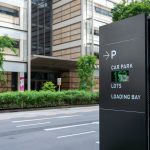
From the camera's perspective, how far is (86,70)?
3850cm

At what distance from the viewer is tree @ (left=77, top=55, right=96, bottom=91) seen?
125 ft

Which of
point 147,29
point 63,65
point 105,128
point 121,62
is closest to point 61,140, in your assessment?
point 105,128

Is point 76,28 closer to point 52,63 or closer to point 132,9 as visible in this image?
point 52,63

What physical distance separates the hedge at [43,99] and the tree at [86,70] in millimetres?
3571

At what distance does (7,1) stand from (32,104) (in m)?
12.7

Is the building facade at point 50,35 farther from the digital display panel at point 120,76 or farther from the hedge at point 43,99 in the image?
the digital display panel at point 120,76

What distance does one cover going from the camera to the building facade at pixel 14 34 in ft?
116

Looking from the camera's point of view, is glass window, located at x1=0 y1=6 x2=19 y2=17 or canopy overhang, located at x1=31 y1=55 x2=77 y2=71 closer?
canopy overhang, located at x1=31 y1=55 x2=77 y2=71

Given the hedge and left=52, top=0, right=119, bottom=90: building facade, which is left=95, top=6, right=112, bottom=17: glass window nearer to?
left=52, top=0, right=119, bottom=90: building facade

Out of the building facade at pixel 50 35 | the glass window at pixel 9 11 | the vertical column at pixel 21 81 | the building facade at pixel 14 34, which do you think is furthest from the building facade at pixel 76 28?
the glass window at pixel 9 11

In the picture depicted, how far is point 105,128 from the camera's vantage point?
6.31m

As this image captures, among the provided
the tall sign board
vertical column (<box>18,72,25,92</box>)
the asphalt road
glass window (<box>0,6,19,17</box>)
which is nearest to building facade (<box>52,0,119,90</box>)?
vertical column (<box>18,72,25,92</box>)

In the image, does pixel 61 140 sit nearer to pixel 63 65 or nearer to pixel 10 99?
pixel 10 99

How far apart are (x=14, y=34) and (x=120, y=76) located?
102 feet
